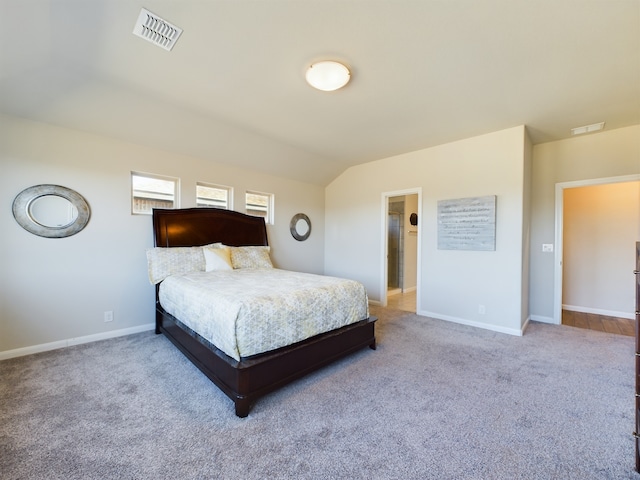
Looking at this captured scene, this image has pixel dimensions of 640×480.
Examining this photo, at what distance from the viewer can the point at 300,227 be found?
5188 mm

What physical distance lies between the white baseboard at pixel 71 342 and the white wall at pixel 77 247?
0.01 m

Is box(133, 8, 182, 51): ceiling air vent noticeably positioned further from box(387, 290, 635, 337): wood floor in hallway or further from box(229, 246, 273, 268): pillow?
box(387, 290, 635, 337): wood floor in hallway

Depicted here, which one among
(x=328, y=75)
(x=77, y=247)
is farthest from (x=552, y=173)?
(x=77, y=247)

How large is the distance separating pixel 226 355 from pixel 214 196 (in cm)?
287

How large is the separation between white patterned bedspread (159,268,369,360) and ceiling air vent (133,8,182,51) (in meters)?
1.89

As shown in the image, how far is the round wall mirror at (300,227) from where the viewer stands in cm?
506

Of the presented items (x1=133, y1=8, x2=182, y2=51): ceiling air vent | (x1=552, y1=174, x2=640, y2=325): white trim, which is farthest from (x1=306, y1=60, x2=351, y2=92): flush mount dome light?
(x1=552, y1=174, x2=640, y2=325): white trim

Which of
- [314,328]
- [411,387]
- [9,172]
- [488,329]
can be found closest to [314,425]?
[314,328]

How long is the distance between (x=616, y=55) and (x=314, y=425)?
3.41 meters

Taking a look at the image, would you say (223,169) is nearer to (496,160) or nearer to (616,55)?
(496,160)

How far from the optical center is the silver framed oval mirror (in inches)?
103

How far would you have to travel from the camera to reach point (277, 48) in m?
1.97

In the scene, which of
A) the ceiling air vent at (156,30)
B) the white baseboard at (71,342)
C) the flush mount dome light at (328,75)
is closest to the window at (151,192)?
the white baseboard at (71,342)

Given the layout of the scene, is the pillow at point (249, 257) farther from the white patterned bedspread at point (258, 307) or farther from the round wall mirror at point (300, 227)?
the round wall mirror at point (300, 227)
